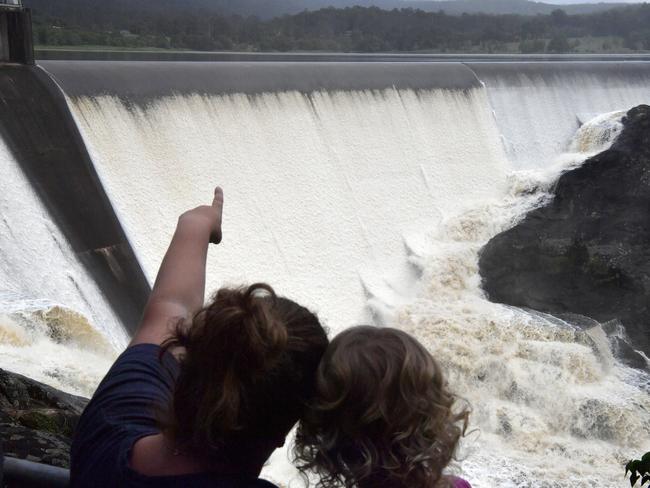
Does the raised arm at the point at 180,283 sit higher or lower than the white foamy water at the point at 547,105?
higher

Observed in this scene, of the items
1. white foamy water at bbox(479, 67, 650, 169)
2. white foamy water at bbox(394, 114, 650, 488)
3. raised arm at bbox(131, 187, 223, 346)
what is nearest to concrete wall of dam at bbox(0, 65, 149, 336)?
white foamy water at bbox(394, 114, 650, 488)

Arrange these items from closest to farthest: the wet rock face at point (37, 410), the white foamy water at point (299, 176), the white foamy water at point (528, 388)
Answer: the wet rock face at point (37, 410)
the white foamy water at point (528, 388)
the white foamy water at point (299, 176)

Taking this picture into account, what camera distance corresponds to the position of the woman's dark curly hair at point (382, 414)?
1.10 m

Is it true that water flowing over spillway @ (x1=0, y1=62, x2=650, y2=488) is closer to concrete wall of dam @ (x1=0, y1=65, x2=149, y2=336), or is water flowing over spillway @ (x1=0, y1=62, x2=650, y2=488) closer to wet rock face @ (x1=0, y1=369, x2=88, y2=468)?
concrete wall of dam @ (x1=0, y1=65, x2=149, y2=336)

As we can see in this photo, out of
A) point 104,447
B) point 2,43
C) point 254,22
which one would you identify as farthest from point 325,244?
point 254,22

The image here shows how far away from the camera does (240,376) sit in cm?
109

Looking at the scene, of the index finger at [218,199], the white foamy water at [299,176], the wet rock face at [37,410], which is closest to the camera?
the index finger at [218,199]

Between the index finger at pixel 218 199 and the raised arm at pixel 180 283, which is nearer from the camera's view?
the raised arm at pixel 180 283

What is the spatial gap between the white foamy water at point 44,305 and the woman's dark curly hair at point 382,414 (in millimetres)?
3958

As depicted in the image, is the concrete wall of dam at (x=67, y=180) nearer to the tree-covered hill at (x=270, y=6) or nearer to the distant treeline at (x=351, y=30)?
the distant treeline at (x=351, y=30)

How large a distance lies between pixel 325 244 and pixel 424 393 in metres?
8.45

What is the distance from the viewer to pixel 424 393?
1109mm

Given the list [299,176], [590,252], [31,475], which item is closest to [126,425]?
[31,475]

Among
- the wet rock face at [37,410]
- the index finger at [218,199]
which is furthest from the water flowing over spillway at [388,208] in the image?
the index finger at [218,199]
